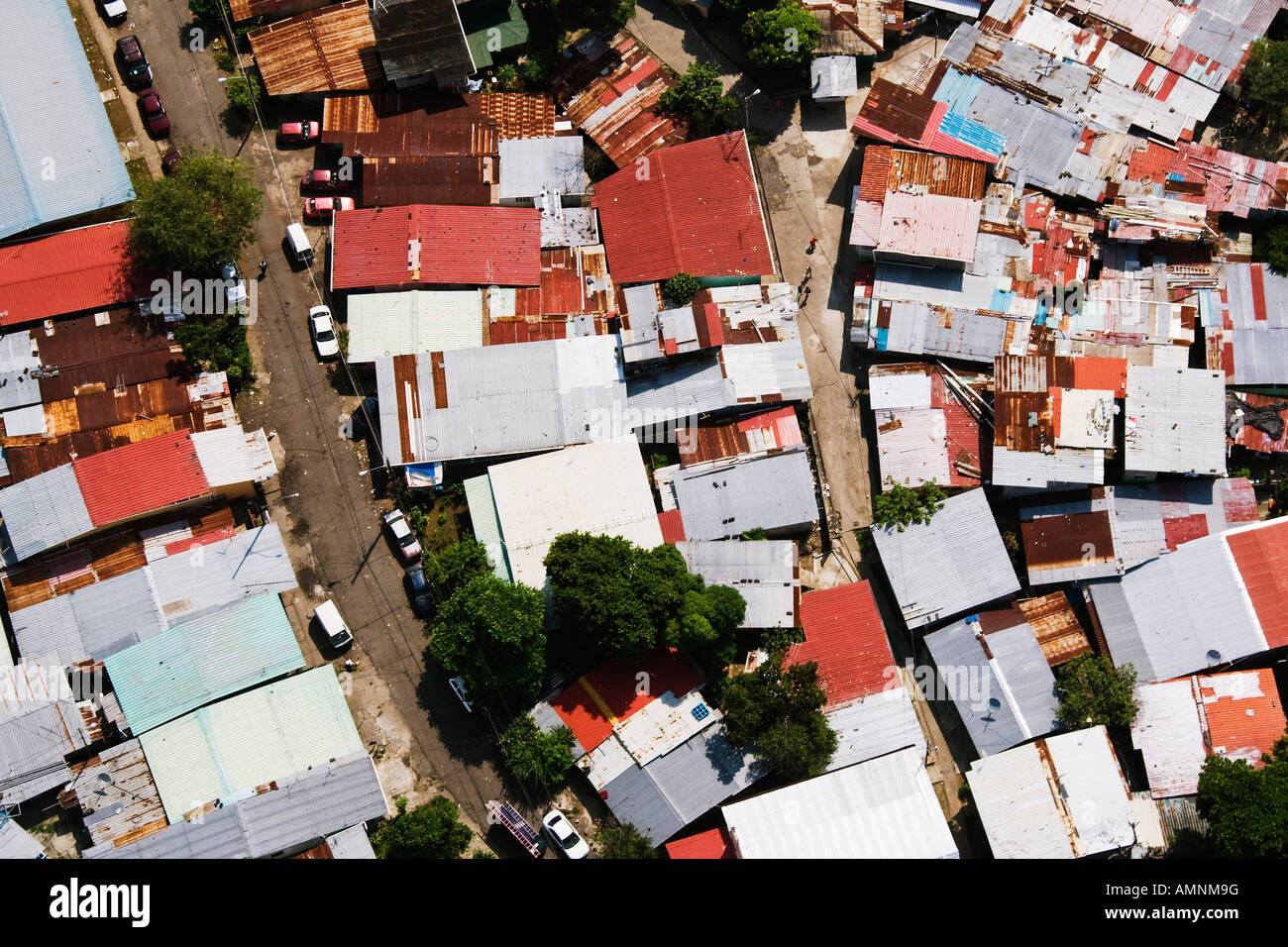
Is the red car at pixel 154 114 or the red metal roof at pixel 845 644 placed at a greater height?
the red car at pixel 154 114

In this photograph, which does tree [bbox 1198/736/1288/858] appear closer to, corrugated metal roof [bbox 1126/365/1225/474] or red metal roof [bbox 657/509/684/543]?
corrugated metal roof [bbox 1126/365/1225/474]

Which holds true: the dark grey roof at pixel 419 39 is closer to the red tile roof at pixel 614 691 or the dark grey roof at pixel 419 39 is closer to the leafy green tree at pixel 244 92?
the leafy green tree at pixel 244 92

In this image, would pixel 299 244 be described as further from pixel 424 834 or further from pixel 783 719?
pixel 783 719

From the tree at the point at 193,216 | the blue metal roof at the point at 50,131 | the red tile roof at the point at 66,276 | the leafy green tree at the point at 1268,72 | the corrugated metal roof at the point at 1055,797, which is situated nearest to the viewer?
the corrugated metal roof at the point at 1055,797

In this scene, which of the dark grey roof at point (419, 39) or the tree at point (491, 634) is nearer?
the tree at point (491, 634)

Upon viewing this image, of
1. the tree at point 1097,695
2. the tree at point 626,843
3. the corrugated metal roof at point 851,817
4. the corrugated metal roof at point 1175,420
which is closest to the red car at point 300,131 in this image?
the tree at point 626,843

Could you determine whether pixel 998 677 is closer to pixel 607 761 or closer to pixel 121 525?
pixel 607 761

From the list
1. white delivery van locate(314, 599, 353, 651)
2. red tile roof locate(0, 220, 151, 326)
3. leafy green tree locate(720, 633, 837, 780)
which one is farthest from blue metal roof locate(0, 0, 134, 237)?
leafy green tree locate(720, 633, 837, 780)
